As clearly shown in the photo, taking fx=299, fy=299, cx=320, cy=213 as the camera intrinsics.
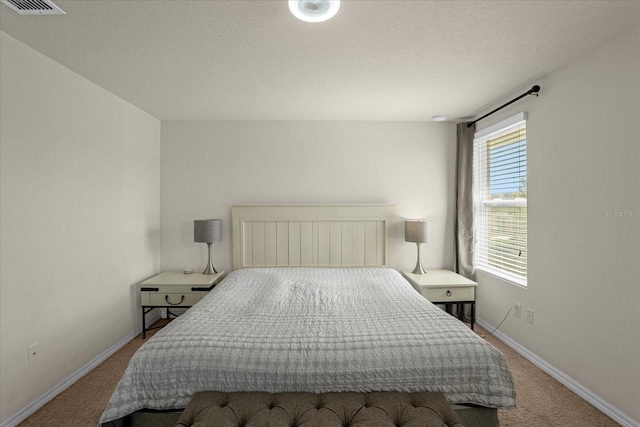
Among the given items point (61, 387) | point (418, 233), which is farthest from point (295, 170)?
point (61, 387)

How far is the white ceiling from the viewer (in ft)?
5.00

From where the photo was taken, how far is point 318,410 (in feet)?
4.11

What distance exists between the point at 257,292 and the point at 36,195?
160 centimetres

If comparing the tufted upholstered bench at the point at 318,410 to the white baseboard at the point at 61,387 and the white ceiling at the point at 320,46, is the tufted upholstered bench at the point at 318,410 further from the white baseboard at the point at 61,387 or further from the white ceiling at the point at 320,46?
the white ceiling at the point at 320,46

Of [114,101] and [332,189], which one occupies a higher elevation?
[114,101]

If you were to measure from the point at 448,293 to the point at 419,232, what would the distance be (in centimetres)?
64

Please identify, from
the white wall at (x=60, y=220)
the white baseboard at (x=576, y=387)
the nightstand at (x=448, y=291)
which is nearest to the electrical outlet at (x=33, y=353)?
the white wall at (x=60, y=220)

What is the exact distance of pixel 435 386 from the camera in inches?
56.4

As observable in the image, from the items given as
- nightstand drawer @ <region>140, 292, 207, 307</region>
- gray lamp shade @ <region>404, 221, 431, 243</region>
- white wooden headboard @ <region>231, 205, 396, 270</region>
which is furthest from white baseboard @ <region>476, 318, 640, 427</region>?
nightstand drawer @ <region>140, 292, 207, 307</region>

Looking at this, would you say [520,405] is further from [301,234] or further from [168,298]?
[168,298]

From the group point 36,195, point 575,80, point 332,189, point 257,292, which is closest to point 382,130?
point 332,189

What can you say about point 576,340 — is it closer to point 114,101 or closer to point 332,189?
point 332,189

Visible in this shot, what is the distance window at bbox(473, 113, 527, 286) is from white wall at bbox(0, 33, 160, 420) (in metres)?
3.51

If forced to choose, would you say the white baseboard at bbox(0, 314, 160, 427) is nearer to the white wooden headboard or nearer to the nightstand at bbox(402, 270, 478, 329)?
the white wooden headboard
